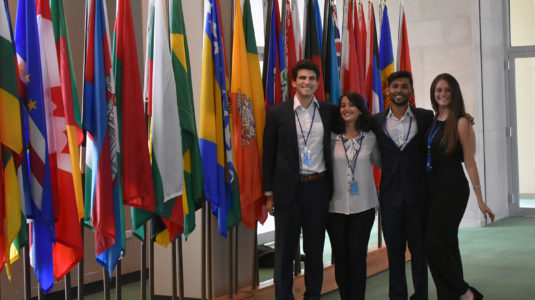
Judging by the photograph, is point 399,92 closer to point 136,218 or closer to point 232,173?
point 232,173

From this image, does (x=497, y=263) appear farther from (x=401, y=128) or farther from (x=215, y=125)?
(x=215, y=125)

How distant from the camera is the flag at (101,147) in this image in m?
3.18

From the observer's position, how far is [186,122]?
12.1ft

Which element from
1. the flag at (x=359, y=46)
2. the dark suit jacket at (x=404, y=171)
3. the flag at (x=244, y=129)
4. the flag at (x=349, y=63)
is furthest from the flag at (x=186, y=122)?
the flag at (x=359, y=46)

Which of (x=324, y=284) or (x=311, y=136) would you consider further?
(x=324, y=284)

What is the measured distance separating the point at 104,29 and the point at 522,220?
23.8 feet

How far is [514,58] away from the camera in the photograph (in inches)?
368

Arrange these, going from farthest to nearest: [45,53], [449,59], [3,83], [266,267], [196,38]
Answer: [449,59], [266,267], [196,38], [45,53], [3,83]

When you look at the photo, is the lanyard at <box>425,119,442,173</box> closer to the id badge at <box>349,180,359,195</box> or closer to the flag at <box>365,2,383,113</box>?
the id badge at <box>349,180,359,195</box>

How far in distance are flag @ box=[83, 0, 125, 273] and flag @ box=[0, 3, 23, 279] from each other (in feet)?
1.49

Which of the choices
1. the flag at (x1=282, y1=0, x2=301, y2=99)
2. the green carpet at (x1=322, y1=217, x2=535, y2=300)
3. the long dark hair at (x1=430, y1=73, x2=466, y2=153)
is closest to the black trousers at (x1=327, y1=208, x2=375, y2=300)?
the long dark hair at (x1=430, y1=73, x2=466, y2=153)

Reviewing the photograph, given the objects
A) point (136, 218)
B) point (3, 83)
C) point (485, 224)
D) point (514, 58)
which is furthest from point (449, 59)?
point (3, 83)

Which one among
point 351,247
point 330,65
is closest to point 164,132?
point 351,247

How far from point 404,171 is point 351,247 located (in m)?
0.58
